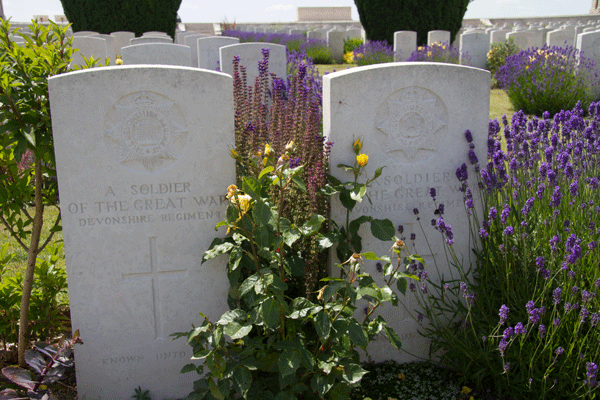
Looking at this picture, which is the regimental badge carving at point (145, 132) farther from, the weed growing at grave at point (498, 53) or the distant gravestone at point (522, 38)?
the distant gravestone at point (522, 38)

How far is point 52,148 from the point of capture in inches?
97.6

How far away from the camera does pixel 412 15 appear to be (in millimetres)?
15719

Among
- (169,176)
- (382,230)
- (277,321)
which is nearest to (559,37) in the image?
(382,230)

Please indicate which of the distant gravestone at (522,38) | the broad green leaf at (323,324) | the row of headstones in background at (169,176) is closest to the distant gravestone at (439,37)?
the distant gravestone at (522,38)

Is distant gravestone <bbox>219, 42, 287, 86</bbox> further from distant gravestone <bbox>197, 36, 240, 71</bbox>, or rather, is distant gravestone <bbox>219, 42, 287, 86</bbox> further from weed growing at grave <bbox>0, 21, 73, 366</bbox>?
weed growing at grave <bbox>0, 21, 73, 366</bbox>

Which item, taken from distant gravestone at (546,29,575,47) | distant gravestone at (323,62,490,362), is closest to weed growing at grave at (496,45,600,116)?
distant gravestone at (546,29,575,47)

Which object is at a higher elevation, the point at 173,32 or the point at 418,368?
the point at 173,32

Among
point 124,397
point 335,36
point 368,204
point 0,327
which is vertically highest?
point 335,36

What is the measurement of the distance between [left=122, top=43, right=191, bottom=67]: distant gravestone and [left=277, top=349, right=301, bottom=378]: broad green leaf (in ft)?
15.0

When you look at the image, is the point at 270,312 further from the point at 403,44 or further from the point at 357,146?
the point at 403,44

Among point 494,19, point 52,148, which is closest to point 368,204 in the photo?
point 52,148

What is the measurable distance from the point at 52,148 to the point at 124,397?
1.34 m

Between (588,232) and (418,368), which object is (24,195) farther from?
(588,232)

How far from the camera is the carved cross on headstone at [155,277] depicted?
259 centimetres
